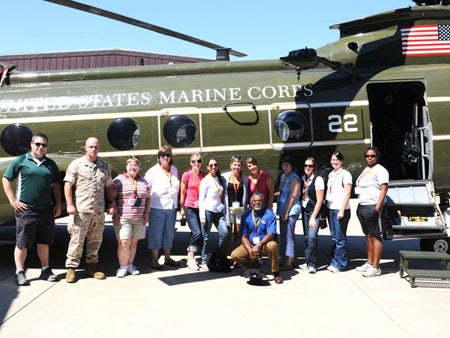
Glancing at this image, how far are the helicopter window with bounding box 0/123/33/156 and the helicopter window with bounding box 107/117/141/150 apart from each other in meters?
1.38

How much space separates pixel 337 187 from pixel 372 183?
477mm

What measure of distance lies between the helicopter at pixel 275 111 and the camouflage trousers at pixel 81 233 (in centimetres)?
A: 133

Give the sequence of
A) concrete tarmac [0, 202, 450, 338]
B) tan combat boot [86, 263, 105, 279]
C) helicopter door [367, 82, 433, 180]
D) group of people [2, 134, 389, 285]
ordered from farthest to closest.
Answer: helicopter door [367, 82, 433, 180], tan combat boot [86, 263, 105, 279], group of people [2, 134, 389, 285], concrete tarmac [0, 202, 450, 338]

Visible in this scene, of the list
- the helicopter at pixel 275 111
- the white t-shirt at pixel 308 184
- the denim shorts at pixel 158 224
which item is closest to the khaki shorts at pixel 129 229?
the denim shorts at pixel 158 224

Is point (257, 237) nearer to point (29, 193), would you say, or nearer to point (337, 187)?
point (337, 187)

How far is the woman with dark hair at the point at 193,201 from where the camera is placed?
21.8 feet

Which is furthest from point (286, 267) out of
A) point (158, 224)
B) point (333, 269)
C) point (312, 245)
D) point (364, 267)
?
point (158, 224)

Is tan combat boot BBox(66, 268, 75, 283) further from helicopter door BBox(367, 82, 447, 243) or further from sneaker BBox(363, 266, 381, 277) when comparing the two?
helicopter door BBox(367, 82, 447, 243)

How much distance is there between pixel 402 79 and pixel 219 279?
424cm

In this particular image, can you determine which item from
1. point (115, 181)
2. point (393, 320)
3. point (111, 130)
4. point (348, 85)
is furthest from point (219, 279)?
point (348, 85)

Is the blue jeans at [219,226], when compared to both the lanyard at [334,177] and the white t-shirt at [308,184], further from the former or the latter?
the lanyard at [334,177]

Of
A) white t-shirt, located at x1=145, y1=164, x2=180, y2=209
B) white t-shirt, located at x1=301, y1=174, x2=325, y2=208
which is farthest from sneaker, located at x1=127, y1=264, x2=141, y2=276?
white t-shirt, located at x1=301, y1=174, x2=325, y2=208

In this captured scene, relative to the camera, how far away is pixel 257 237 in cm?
610

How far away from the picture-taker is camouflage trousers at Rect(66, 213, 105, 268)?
19.6 ft
